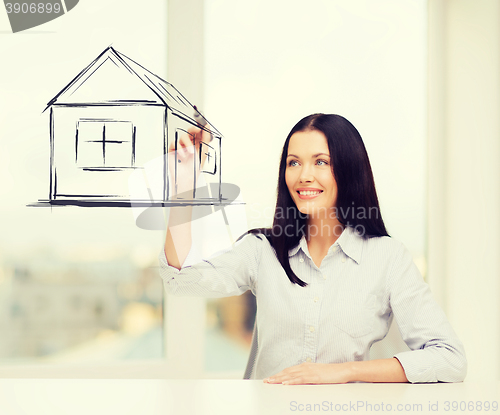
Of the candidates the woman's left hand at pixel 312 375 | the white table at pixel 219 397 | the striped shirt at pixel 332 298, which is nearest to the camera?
the white table at pixel 219 397

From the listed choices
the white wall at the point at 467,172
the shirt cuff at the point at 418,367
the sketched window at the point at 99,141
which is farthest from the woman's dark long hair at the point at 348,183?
the white wall at the point at 467,172

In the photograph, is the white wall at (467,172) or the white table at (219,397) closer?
the white table at (219,397)

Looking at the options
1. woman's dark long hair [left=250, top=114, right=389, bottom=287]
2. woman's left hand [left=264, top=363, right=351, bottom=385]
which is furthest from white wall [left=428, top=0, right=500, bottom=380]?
woman's left hand [left=264, top=363, right=351, bottom=385]

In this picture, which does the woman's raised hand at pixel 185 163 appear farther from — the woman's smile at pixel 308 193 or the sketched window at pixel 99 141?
the woman's smile at pixel 308 193

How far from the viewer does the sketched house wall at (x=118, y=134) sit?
119cm

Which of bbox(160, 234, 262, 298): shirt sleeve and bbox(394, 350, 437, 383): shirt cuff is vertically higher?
bbox(160, 234, 262, 298): shirt sleeve

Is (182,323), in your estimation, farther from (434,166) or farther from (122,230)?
(434,166)

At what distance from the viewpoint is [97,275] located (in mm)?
1759

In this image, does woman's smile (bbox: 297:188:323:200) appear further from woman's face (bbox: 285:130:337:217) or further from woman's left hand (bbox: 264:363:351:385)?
woman's left hand (bbox: 264:363:351:385)

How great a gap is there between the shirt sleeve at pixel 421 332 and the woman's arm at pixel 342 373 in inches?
1.0

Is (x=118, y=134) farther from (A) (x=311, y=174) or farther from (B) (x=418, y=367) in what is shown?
(B) (x=418, y=367)

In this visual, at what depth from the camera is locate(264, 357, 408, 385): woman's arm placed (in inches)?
33.0

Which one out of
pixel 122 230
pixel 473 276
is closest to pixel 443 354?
pixel 473 276

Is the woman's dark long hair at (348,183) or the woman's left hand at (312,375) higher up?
the woman's dark long hair at (348,183)
